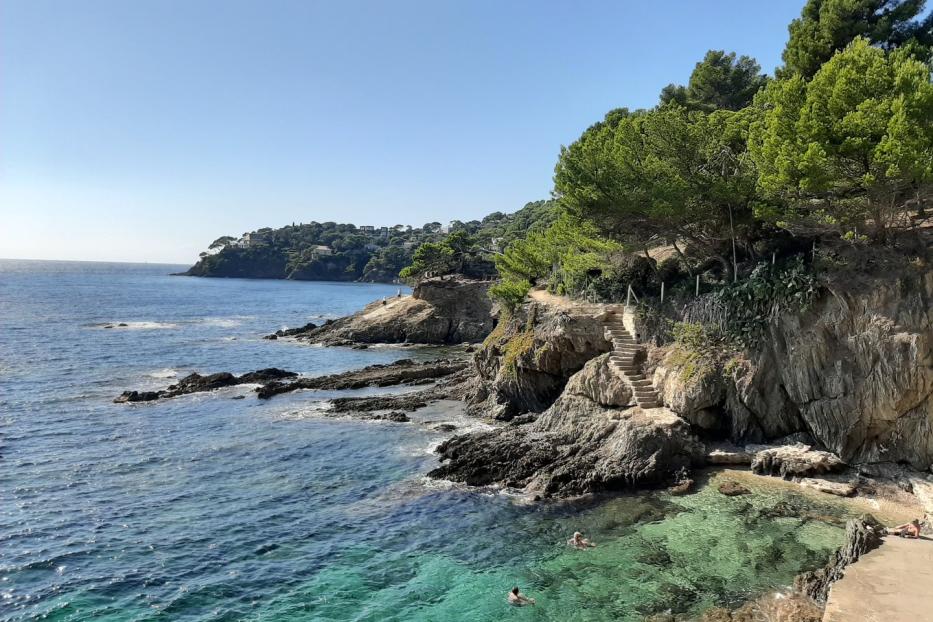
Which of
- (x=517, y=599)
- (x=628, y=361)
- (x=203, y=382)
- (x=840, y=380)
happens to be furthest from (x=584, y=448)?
(x=203, y=382)

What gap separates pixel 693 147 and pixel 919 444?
1603 cm

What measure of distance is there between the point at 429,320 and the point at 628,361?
4478 cm

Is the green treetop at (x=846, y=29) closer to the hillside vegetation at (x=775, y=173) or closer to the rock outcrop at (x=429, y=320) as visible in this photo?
the hillside vegetation at (x=775, y=173)

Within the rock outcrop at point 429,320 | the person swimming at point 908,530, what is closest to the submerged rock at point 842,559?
the person swimming at point 908,530

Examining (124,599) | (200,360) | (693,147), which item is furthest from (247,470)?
(200,360)

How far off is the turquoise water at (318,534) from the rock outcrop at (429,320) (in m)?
34.3

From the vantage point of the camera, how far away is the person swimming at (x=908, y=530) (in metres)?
16.5

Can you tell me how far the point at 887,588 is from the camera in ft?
45.3

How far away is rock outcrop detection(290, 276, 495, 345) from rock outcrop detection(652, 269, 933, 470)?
45229 millimetres

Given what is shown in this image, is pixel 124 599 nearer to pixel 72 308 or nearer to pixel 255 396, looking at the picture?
pixel 255 396

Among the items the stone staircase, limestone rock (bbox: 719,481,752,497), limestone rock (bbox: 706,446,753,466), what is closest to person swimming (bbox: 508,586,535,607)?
limestone rock (bbox: 719,481,752,497)

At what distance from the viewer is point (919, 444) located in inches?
836

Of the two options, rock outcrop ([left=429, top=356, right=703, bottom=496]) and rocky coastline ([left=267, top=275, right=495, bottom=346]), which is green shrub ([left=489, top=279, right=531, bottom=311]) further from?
rocky coastline ([left=267, top=275, right=495, bottom=346])

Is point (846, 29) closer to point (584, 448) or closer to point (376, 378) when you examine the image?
point (584, 448)
